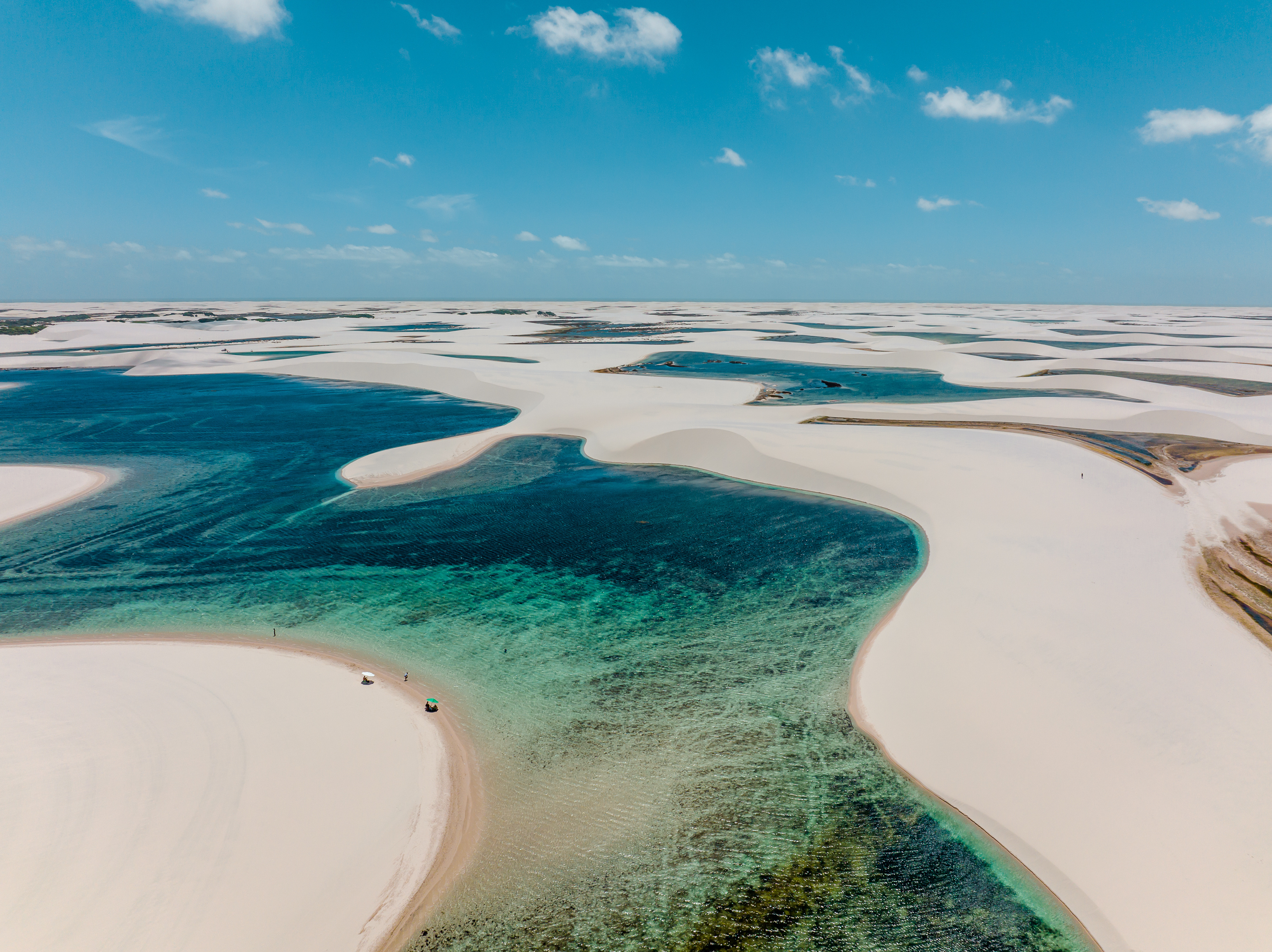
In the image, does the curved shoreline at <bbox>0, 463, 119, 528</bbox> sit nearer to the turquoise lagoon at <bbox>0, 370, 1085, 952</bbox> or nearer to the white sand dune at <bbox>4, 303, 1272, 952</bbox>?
the turquoise lagoon at <bbox>0, 370, 1085, 952</bbox>

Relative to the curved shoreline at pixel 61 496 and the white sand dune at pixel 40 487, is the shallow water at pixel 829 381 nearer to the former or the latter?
the curved shoreline at pixel 61 496

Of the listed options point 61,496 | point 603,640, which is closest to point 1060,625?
point 603,640

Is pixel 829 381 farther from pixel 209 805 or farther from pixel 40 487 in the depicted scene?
pixel 209 805

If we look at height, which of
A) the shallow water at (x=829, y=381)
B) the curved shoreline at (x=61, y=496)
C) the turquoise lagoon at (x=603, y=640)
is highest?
the shallow water at (x=829, y=381)

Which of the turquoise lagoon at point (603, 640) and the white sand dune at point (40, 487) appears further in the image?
the white sand dune at point (40, 487)

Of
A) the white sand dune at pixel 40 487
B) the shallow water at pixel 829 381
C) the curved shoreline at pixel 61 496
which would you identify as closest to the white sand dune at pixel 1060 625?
the shallow water at pixel 829 381

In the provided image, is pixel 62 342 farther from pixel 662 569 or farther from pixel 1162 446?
pixel 1162 446
